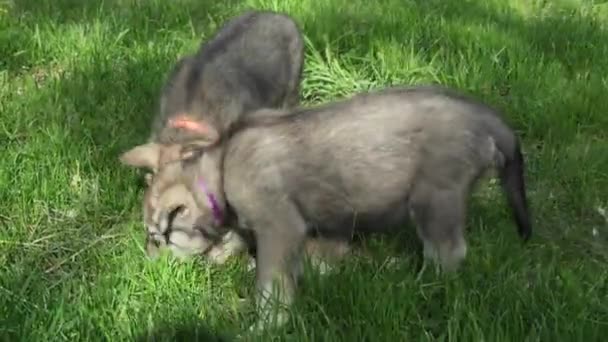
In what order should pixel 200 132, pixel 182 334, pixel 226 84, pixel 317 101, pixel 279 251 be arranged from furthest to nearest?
1. pixel 317 101
2. pixel 226 84
3. pixel 200 132
4. pixel 279 251
5. pixel 182 334

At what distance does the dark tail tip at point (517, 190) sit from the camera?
4020mm

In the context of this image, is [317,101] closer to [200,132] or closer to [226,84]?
[226,84]

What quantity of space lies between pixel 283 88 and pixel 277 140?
5.86 feet

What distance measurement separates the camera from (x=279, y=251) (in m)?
3.80

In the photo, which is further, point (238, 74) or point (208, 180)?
point (238, 74)

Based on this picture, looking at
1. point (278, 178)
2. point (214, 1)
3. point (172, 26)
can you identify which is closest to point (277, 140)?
point (278, 178)

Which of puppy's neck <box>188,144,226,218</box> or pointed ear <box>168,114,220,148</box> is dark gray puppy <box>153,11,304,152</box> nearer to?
pointed ear <box>168,114,220,148</box>

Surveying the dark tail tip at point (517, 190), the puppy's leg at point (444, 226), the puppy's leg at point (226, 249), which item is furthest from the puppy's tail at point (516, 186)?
the puppy's leg at point (226, 249)

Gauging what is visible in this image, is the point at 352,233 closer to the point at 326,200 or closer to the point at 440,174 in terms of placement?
the point at 326,200

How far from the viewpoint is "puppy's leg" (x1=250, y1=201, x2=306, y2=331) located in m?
3.67

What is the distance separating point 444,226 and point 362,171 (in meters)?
0.43

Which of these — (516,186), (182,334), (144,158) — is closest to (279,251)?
(182,334)

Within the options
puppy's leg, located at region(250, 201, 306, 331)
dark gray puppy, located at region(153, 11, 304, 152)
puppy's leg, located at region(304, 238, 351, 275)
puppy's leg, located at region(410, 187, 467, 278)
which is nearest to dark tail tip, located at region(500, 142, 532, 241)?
puppy's leg, located at region(410, 187, 467, 278)

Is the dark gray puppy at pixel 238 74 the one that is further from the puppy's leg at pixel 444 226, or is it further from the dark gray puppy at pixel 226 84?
the puppy's leg at pixel 444 226
